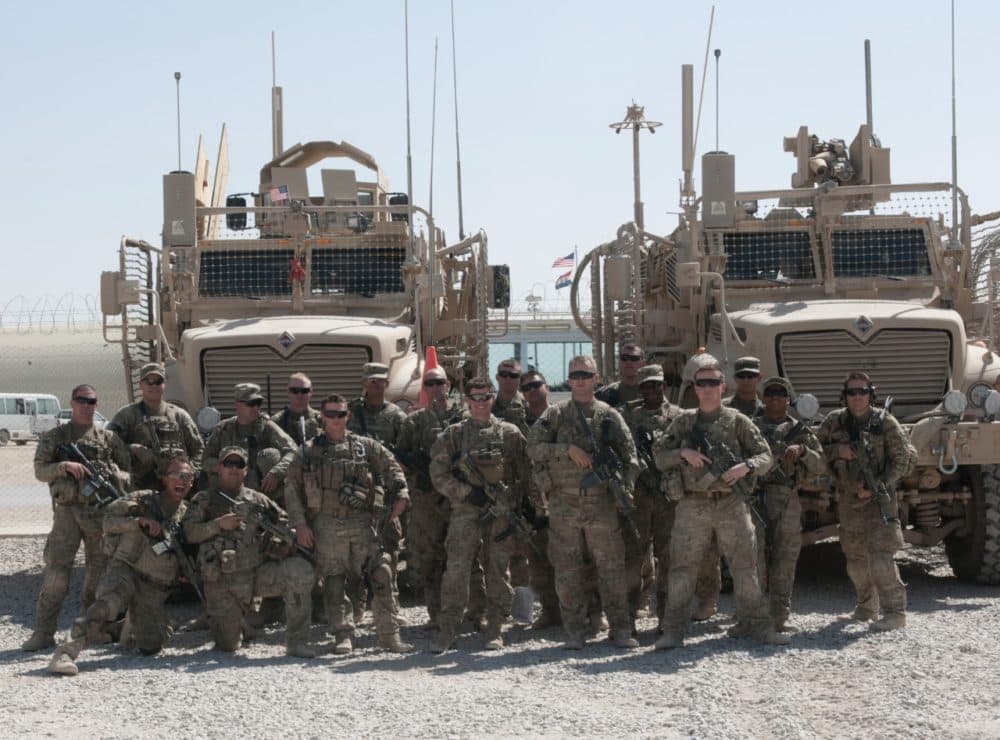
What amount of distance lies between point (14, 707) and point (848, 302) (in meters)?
6.12

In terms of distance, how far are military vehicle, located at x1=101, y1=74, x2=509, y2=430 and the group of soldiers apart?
61.4 inches

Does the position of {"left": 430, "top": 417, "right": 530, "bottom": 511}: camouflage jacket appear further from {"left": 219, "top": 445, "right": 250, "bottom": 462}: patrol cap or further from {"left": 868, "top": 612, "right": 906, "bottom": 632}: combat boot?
{"left": 868, "top": 612, "right": 906, "bottom": 632}: combat boot

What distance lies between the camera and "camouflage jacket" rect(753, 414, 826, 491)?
25.5 ft

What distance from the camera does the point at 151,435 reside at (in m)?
Result: 8.62

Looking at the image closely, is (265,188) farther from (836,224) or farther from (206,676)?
(206,676)

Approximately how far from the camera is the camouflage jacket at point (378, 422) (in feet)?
27.9

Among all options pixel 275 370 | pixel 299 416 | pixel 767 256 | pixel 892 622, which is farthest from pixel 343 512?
pixel 767 256

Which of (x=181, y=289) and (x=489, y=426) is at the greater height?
(x=181, y=289)

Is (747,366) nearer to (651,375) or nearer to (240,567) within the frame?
(651,375)

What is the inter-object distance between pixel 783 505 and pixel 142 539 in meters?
3.38

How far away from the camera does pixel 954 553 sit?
A: 9562 millimetres

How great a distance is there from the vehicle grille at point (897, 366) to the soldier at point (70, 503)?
4312mm

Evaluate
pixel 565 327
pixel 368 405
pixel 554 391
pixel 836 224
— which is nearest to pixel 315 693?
pixel 368 405

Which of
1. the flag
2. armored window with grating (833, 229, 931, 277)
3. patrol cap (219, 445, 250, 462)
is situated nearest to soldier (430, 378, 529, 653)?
patrol cap (219, 445, 250, 462)
